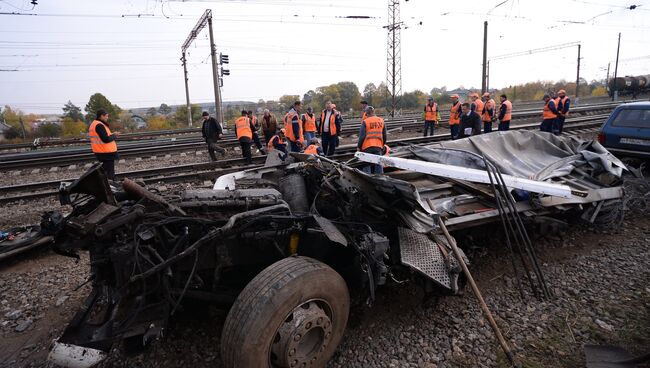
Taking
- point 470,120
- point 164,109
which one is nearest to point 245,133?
point 470,120

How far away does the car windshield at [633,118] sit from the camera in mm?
6480

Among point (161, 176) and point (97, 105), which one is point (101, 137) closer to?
point (161, 176)

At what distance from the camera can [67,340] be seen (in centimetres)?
240

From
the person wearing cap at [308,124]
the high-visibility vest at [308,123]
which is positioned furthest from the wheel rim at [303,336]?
the high-visibility vest at [308,123]

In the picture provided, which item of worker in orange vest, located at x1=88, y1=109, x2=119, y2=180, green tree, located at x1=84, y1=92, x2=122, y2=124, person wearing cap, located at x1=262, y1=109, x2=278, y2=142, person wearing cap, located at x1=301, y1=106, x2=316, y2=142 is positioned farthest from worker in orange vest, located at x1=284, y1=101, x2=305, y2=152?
green tree, located at x1=84, y1=92, x2=122, y2=124

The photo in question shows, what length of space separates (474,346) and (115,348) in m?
2.93

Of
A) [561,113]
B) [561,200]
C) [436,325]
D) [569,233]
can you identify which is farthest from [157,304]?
[561,113]

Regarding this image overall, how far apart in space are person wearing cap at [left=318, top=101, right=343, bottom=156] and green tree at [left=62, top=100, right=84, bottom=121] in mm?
37200

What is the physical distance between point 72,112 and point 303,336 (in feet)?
155

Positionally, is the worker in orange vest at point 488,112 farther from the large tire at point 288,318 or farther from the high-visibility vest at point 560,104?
the large tire at point 288,318

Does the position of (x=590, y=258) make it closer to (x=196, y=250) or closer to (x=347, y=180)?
(x=347, y=180)

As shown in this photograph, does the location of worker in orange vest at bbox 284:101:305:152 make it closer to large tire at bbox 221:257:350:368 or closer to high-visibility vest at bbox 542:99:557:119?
large tire at bbox 221:257:350:368

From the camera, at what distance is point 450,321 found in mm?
3156

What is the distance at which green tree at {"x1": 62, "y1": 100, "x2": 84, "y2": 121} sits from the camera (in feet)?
125
